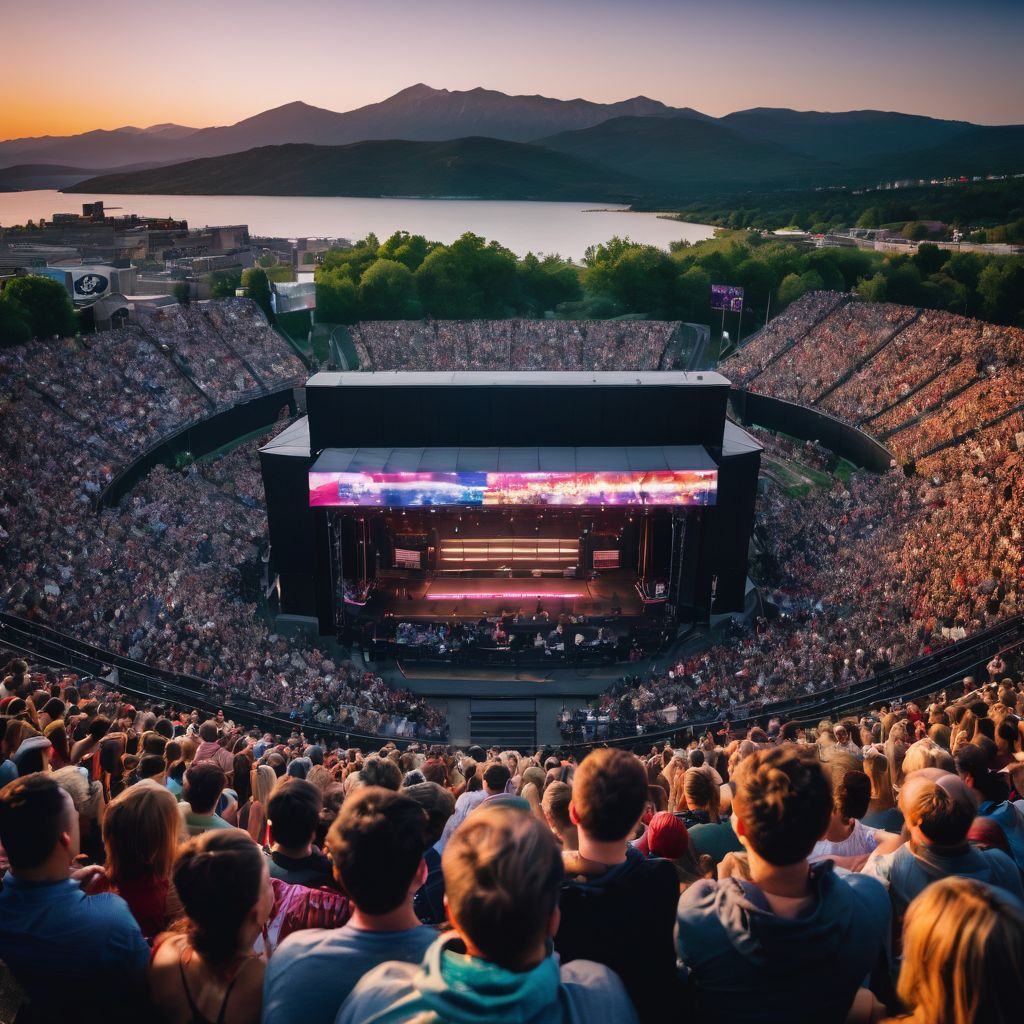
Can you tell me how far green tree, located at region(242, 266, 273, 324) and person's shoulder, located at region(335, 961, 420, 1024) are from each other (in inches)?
1604

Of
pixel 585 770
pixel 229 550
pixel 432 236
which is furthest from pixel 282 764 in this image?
pixel 432 236

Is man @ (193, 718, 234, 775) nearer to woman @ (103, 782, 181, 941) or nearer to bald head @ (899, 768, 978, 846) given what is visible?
woman @ (103, 782, 181, 941)

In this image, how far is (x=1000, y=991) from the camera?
241cm

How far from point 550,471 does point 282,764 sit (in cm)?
1284

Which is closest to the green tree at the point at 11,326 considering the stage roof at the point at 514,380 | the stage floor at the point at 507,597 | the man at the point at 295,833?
the stage roof at the point at 514,380

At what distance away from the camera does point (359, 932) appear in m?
2.88

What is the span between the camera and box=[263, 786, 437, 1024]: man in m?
2.86

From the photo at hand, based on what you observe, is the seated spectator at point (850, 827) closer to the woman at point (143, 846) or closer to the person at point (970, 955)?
the person at point (970, 955)

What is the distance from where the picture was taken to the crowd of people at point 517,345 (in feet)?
134

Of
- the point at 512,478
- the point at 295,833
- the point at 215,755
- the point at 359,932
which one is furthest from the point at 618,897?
the point at 512,478

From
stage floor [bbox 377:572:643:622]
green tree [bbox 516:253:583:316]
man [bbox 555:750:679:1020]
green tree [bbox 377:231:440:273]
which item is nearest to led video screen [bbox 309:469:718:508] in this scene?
stage floor [bbox 377:572:643:622]

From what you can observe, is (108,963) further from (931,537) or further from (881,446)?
(881,446)

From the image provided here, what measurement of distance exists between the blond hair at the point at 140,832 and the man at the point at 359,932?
1268 mm

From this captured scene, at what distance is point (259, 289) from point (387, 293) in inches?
266
